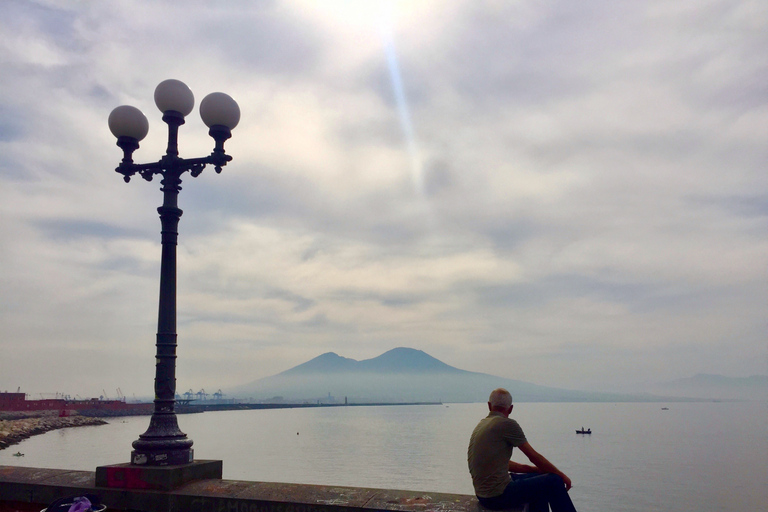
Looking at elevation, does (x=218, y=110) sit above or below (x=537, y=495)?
above

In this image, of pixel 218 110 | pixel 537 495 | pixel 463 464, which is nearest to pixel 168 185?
pixel 218 110

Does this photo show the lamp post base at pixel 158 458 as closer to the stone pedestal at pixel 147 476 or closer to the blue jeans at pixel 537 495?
the stone pedestal at pixel 147 476

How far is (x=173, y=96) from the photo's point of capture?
25.4ft

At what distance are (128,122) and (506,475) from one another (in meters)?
6.27

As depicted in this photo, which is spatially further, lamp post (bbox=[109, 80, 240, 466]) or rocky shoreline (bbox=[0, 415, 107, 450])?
rocky shoreline (bbox=[0, 415, 107, 450])

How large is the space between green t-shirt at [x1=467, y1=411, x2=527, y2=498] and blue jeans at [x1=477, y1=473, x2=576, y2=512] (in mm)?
60

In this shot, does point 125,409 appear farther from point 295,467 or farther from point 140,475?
point 140,475

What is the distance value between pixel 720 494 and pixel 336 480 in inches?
1108

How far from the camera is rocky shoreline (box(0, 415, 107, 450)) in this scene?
6804 centimetres

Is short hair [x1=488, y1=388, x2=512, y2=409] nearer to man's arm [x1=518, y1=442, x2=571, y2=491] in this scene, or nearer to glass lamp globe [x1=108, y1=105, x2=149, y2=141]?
man's arm [x1=518, y1=442, x2=571, y2=491]

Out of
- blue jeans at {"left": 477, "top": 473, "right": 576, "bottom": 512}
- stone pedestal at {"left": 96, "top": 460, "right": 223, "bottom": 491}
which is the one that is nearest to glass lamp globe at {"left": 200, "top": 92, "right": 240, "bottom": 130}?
stone pedestal at {"left": 96, "top": 460, "right": 223, "bottom": 491}

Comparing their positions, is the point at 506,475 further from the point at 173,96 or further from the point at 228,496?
the point at 173,96

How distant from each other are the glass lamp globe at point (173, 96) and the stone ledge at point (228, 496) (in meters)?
4.50

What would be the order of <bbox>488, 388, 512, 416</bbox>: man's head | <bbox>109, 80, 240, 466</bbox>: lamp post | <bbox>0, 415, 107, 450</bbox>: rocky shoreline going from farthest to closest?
<bbox>0, 415, 107, 450</bbox>: rocky shoreline, <bbox>109, 80, 240, 466</bbox>: lamp post, <bbox>488, 388, 512, 416</bbox>: man's head
